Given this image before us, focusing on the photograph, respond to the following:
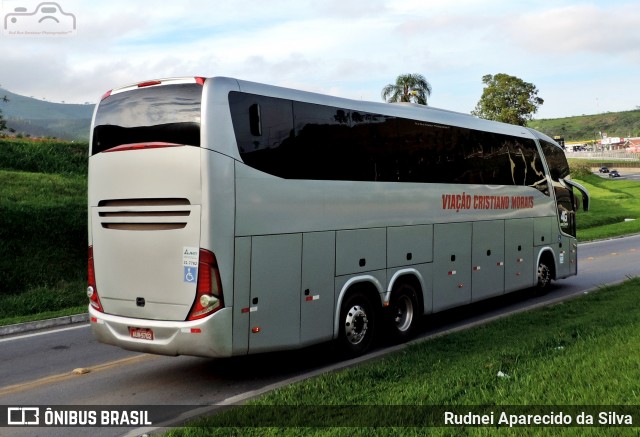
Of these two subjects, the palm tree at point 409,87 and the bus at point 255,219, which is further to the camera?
the palm tree at point 409,87

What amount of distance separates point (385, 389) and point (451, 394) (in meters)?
0.77

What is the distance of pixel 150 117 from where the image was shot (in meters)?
8.34

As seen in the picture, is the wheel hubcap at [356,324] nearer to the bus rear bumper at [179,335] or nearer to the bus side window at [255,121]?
the bus rear bumper at [179,335]

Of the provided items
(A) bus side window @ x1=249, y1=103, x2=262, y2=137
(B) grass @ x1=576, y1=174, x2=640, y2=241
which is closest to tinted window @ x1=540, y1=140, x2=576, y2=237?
(A) bus side window @ x1=249, y1=103, x2=262, y2=137

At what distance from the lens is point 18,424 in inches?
281

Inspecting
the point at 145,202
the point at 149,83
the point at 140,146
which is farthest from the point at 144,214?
the point at 149,83

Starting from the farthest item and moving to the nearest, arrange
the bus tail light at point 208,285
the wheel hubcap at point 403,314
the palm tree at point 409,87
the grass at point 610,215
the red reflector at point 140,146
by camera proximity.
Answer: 1. the palm tree at point 409,87
2. the grass at point 610,215
3. the wheel hubcap at point 403,314
4. the red reflector at point 140,146
5. the bus tail light at point 208,285

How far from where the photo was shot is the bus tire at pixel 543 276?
15.7 meters

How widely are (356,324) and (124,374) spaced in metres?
3.31

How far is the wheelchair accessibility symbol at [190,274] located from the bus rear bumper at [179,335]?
487 mm

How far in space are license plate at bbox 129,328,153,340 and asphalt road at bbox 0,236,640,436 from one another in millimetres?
671

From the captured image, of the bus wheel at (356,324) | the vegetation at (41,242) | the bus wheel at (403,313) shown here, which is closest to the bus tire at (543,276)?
the bus wheel at (403,313)

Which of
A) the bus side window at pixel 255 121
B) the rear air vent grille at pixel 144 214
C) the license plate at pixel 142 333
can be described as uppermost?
the bus side window at pixel 255 121

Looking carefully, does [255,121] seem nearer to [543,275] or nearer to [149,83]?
[149,83]
